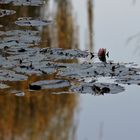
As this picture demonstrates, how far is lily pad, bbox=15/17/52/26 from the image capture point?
562 cm

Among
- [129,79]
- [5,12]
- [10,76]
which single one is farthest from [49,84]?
[5,12]

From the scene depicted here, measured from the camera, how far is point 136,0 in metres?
6.68

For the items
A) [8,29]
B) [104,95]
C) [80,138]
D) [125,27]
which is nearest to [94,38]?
[125,27]

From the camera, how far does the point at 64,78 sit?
385 cm

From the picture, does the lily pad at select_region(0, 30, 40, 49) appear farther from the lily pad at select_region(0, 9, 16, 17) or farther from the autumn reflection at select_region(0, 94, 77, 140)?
the autumn reflection at select_region(0, 94, 77, 140)

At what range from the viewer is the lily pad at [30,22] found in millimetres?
5621

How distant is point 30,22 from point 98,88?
2174 millimetres

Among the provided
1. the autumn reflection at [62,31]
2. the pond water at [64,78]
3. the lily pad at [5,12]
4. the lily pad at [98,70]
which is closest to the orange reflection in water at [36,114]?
the pond water at [64,78]

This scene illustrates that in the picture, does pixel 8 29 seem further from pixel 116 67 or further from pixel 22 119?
pixel 22 119

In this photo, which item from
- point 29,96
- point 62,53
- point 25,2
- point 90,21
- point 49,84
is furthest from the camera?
point 25,2

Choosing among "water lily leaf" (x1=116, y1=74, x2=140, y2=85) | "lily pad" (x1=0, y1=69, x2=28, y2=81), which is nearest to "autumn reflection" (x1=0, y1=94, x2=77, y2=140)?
"lily pad" (x1=0, y1=69, x2=28, y2=81)

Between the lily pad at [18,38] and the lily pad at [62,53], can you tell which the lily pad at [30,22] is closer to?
the lily pad at [18,38]

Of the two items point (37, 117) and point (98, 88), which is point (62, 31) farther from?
point (37, 117)

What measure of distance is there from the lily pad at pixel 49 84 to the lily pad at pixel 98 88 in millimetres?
91
